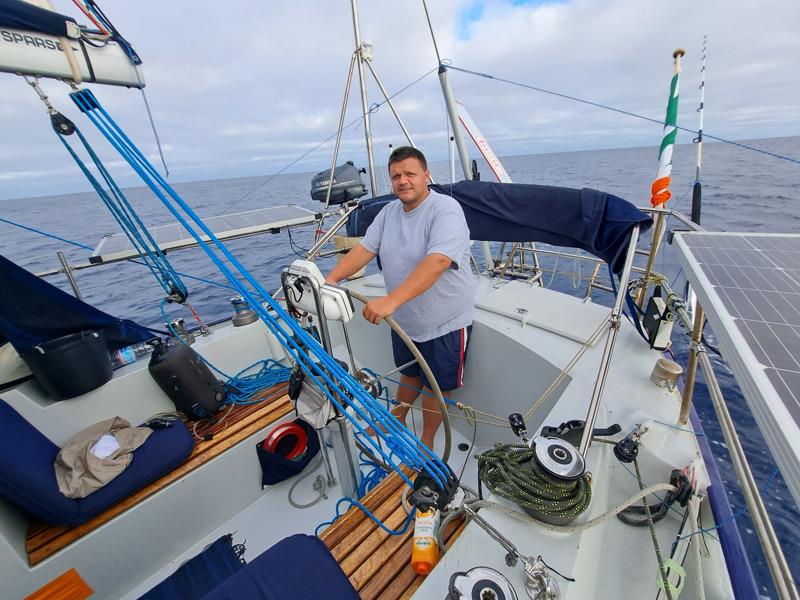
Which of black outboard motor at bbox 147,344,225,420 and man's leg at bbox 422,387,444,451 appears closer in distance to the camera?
black outboard motor at bbox 147,344,225,420

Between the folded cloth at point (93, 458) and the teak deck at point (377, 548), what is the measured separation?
116 cm

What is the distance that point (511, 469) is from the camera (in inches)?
40.5

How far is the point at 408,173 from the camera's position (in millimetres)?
1585

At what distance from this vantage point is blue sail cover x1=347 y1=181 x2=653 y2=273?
5.66 ft

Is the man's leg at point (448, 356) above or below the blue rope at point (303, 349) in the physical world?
below

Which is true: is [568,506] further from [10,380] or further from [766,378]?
[10,380]

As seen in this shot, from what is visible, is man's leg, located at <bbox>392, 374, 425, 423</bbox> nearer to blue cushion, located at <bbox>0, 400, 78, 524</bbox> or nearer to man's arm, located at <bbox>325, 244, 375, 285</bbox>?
man's arm, located at <bbox>325, 244, 375, 285</bbox>

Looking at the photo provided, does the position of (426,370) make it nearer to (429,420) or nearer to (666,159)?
(429,420)

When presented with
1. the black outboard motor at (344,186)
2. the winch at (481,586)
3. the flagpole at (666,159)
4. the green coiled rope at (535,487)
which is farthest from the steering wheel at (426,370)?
the black outboard motor at (344,186)

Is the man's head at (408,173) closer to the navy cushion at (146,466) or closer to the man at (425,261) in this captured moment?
the man at (425,261)

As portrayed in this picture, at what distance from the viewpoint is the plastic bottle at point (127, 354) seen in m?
2.21

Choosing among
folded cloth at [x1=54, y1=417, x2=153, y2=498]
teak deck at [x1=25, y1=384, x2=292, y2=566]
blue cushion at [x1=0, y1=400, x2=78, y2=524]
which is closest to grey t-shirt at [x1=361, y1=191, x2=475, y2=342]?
teak deck at [x1=25, y1=384, x2=292, y2=566]

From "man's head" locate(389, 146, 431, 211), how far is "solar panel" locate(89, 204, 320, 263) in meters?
1.65

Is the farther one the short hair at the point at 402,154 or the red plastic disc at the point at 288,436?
the red plastic disc at the point at 288,436
